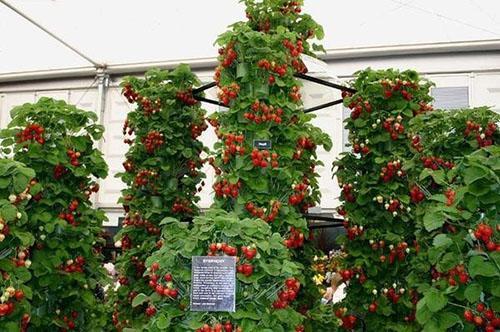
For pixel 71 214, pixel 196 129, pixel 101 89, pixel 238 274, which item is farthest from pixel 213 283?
pixel 101 89

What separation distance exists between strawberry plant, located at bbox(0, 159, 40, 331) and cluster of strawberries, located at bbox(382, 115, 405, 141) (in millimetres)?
2560

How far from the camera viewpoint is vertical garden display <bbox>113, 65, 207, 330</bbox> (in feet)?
15.3

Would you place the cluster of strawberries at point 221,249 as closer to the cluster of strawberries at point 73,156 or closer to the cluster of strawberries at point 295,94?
the cluster of strawberries at point 295,94

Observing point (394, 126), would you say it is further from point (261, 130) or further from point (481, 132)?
point (261, 130)

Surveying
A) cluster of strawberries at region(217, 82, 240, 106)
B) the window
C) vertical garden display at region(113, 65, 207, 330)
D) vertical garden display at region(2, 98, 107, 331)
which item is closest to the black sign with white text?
cluster of strawberries at region(217, 82, 240, 106)

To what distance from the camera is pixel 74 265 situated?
3764 mm

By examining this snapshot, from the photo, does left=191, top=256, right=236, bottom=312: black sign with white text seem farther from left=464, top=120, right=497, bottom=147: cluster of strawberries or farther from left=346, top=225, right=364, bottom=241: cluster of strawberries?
left=464, top=120, right=497, bottom=147: cluster of strawberries

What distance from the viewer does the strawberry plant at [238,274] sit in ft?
8.55

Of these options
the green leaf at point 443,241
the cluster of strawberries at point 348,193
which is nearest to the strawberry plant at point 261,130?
the cluster of strawberries at point 348,193

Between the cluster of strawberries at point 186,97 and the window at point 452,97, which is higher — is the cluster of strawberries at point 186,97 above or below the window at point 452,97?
below

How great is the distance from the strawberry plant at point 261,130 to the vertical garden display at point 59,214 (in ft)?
3.33

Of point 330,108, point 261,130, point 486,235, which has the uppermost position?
point 330,108

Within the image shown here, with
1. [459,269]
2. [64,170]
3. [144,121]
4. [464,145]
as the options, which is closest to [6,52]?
[144,121]

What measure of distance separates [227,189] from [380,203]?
4.37ft
